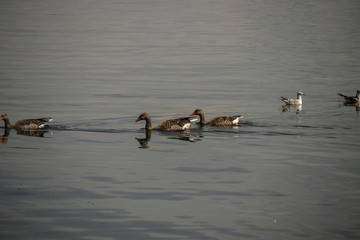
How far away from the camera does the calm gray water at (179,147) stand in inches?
586

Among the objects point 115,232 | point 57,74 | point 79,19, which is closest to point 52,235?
point 115,232

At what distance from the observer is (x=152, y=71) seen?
144 feet

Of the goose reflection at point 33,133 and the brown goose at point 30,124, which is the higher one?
the brown goose at point 30,124

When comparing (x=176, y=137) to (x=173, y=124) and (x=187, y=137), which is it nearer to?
(x=187, y=137)

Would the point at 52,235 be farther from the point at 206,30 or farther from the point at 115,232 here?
the point at 206,30

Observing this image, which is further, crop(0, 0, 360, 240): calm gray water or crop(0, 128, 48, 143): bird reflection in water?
crop(0, 128, 48, 143): bird reflection in water

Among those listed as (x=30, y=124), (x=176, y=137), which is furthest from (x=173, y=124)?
(x=30, y=124)

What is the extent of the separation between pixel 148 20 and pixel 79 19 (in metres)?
10.5

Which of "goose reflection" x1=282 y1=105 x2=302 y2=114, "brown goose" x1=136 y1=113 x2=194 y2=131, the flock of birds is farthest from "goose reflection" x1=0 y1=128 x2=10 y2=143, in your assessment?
"goose reflection" x1=282 y1=105 x2=302 y2=114

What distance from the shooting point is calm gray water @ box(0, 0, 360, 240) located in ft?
48.8

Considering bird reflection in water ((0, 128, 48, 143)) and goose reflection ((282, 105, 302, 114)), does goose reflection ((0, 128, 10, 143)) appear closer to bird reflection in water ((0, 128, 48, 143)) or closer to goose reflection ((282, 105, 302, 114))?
bird reflection in water ((0, 128, 48, 143))

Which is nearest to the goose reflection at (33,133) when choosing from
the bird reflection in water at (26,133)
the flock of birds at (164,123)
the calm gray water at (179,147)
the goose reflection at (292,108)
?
the bird reflection in water at (26,133)

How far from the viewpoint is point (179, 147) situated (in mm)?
22359

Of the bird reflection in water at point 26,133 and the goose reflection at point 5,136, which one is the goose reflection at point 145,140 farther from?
the goose reflection at point 5,136
